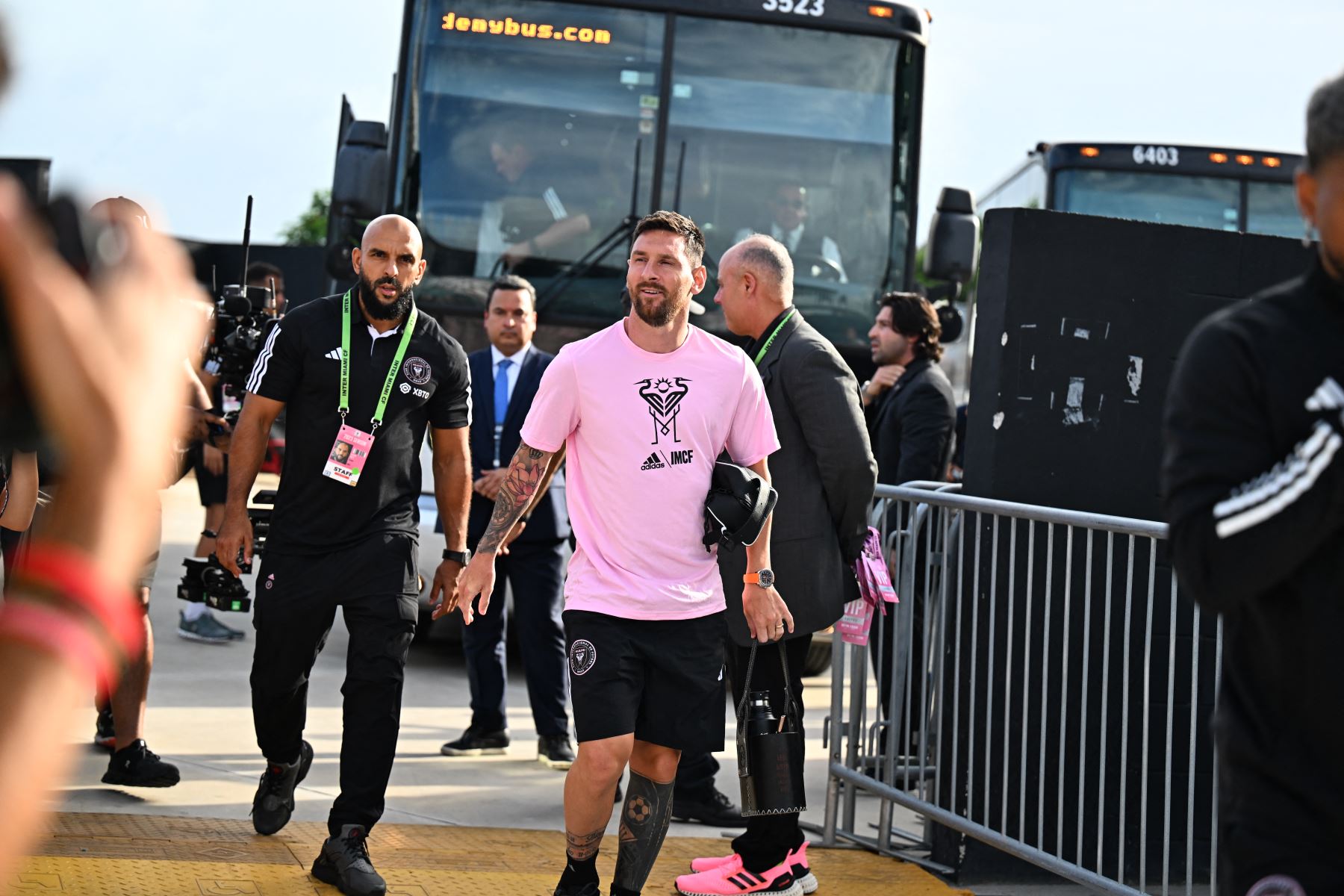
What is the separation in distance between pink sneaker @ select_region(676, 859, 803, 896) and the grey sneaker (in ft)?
18.2

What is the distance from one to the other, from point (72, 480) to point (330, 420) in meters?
4.21

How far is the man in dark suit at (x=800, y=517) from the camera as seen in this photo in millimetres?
5367

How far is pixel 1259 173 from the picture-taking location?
1416 centimetres

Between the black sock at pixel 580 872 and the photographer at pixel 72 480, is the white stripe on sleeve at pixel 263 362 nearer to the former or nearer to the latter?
the black sock at pixel 580 872

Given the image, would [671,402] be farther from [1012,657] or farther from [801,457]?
[1012,657]

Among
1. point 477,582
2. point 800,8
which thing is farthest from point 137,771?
point 800,8

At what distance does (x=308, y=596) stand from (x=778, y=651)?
1.58 meters

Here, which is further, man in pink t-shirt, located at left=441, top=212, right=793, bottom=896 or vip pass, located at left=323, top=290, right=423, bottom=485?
vip pass, located at left=323, top=290, right=423, bottom=485

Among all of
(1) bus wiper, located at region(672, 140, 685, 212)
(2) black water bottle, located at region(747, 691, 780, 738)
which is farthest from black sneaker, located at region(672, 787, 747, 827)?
(1) bus wiper, located at region(672, 140, 685, 212)

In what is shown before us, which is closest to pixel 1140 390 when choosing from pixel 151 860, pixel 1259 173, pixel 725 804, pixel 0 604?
pixel 725 804

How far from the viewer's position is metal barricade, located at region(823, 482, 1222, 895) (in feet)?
17.8

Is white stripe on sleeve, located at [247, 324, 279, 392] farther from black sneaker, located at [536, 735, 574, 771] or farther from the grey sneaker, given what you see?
the grey sneaker

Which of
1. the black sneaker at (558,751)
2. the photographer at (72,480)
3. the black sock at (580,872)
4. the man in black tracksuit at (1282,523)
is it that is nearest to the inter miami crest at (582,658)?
the black sock at (580,872)

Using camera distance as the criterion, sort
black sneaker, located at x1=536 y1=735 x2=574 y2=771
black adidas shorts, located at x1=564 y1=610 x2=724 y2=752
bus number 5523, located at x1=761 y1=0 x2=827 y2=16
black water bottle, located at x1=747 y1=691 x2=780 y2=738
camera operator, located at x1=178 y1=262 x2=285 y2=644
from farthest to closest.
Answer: bus number 5523, located at x1=761 y1=0 x2=827 y2=16
camera operator, located at x1=178 y1=262 x2=285 y2=644
black sneaker, located at x1=536 y1=735 x2=574 y2=771
black water bottle, located at x1=747 y1=691 x2=780 y2=738
black adidas shorts, located at x1=564 y1=610 x2=724 y2=752
